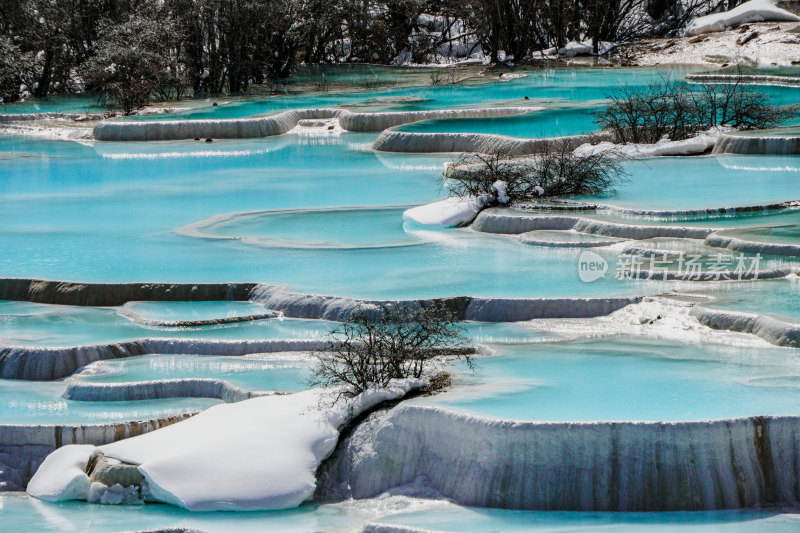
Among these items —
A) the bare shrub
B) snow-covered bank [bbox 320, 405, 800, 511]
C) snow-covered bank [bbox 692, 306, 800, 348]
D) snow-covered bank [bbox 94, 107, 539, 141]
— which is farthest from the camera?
the bare shrub

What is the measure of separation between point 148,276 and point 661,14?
65.4 feet

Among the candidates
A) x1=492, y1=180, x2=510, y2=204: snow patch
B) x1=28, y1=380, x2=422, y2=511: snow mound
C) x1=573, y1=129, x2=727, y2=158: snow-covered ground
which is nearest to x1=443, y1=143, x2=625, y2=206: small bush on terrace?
x1=492, y1=180, x2=510, y2=204: snow patch

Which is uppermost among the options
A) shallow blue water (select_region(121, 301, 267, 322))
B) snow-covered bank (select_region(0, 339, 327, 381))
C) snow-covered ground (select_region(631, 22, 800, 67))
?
snow-covered ground (select_region(631, 22, 800, 67))

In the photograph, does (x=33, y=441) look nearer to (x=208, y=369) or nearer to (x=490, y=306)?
(x=208, y=369)

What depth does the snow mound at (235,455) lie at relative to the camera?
638cm

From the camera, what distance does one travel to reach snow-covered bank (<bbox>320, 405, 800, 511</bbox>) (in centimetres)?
607

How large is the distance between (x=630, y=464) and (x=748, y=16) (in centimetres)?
2012

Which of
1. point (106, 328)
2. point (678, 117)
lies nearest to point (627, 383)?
point (106, 328)

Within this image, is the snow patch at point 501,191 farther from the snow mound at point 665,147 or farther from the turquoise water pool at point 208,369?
the turquoise water pool at point 208,369

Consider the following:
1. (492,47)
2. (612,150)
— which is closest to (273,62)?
(492,47)

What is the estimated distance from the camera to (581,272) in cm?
966

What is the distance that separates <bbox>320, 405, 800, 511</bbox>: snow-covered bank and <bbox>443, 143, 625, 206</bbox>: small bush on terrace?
606 centimetres

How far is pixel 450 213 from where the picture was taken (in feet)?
39.2

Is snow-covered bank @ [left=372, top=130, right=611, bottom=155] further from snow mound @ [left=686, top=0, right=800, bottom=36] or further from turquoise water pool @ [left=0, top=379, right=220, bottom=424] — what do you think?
snow mound @ [left=686, top=0, right=800, bottom=36]
